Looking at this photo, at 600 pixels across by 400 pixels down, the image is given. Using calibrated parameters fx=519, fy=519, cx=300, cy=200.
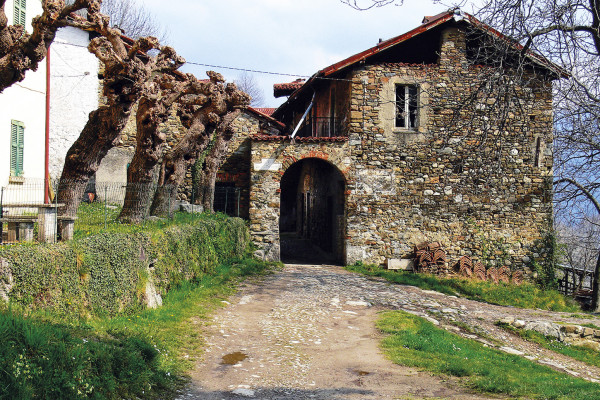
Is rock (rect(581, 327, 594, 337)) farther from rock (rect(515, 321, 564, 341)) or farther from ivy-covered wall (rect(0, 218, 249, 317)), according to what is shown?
ivy-covered wall (rect(0, 218, 249, 317))

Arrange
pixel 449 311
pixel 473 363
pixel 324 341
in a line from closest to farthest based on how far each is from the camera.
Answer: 1. pixel 473 363
2. pixel 324 341
3. pixel 449 311

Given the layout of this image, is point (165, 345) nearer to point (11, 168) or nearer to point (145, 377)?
point (145, 377)

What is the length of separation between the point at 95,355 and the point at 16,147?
30.1 ft

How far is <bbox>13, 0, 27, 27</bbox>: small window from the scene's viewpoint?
12.4 m

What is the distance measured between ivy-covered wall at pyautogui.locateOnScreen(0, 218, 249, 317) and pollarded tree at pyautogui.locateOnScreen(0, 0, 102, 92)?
2.57 metres

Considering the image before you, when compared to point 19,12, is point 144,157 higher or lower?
lower

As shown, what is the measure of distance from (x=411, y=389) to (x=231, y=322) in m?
3.84

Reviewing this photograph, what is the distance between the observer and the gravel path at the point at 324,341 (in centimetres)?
616

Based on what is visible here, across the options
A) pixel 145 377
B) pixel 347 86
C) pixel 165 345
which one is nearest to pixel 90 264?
pixel 165 345

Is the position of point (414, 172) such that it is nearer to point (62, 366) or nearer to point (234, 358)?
point (234, 358)

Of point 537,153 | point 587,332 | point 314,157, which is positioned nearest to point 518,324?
point 587,332

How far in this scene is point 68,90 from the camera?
61.5ft

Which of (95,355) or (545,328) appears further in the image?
(545,328)

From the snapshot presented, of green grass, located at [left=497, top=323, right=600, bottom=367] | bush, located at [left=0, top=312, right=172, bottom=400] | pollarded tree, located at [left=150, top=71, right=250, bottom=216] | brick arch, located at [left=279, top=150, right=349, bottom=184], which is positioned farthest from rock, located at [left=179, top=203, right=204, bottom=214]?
bush, located at [left=0, top=312, right=172, bottom=400]
